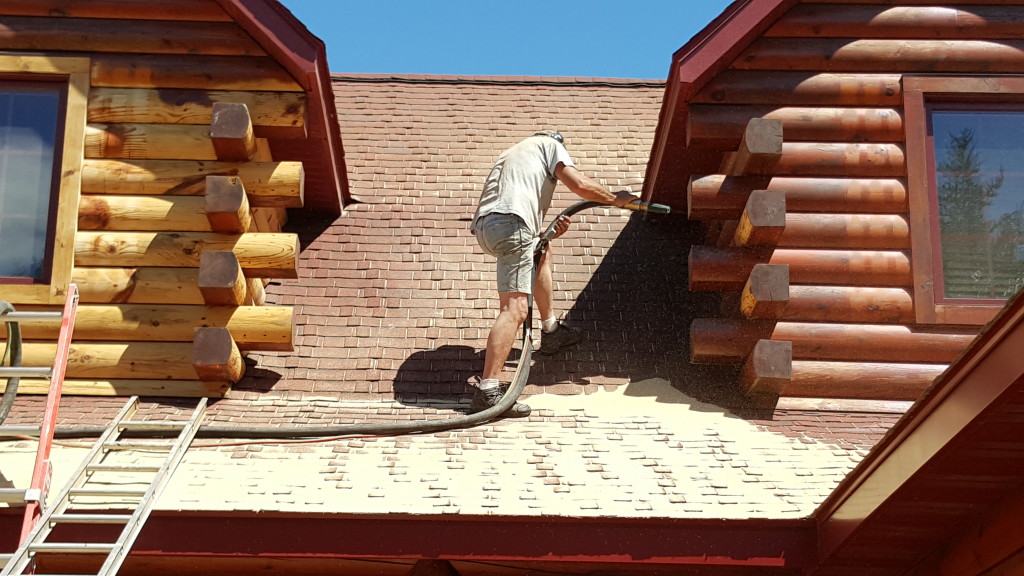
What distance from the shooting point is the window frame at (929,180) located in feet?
19.8

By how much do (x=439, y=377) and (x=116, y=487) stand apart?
200 centimetres

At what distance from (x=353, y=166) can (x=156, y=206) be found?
2.07 meters

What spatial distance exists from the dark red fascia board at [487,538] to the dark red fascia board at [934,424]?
0.97 feet

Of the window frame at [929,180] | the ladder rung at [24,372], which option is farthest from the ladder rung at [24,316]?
the window frame at [929,180]

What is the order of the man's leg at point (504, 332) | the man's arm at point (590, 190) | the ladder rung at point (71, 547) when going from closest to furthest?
1. the ladder rung at point (71, 547)
2. the man's leg at point (504, 332)
3. the man's arm at point (590, 190)

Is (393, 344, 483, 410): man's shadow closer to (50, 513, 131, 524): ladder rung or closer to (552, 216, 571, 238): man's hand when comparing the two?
(552, 216, 571, 238): man's hand

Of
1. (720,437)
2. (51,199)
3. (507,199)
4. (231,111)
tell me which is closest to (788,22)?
(507,199)

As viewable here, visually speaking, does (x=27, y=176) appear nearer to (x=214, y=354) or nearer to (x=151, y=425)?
(x=214, y=354)

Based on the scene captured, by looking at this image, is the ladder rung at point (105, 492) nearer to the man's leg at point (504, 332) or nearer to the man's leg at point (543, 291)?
the man's leg at point (504, 332)

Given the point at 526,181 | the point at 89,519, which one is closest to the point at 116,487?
the point at 89,519

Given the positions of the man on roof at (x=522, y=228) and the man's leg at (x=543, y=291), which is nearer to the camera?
the man on roof at (x=522, y=228)

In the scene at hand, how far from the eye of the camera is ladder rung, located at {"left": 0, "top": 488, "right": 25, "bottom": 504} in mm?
4336

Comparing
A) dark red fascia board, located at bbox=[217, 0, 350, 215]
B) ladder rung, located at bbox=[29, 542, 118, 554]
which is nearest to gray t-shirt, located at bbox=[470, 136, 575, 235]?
dark red fascia board, located at bbox=[217, 0, 350, 215]

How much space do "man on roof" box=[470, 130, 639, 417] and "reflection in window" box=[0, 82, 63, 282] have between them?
2274 millimetres
